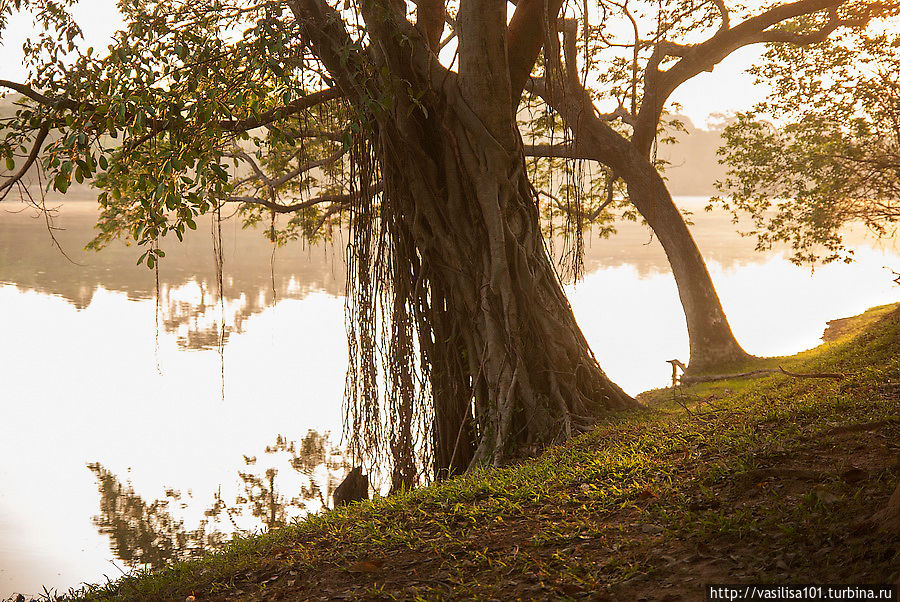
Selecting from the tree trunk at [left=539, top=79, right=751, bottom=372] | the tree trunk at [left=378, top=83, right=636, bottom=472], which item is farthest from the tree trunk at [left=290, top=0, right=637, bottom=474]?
the tree trunk at [left=539, top=79, right=751, bottom=372]

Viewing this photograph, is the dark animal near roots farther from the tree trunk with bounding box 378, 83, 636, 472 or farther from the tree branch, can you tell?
the tree branch

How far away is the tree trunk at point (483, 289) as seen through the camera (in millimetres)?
5926

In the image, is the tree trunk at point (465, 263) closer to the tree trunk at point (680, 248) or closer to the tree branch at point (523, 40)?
the tree branch at point (523, 40)

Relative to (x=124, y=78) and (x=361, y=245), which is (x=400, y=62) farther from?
(x=124, y=78)

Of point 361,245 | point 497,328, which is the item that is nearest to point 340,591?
point 497,328

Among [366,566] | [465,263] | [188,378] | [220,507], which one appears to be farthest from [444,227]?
[188,378]

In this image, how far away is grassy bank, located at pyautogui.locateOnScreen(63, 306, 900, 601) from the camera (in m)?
2.88

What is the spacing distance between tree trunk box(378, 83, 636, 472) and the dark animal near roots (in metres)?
0.73

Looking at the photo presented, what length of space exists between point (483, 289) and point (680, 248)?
18.2 feet

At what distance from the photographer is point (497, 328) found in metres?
5.95

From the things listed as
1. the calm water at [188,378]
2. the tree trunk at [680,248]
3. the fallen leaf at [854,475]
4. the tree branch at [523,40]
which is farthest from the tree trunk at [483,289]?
the tree trunk at [680,248]

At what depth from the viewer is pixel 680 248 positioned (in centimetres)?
1066

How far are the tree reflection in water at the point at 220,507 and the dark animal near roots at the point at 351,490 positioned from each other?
4.49 ft

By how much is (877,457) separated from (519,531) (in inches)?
64.6
